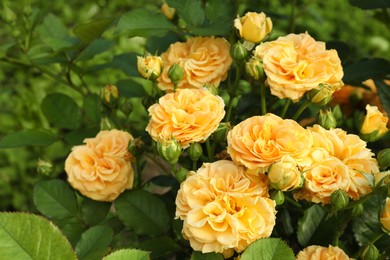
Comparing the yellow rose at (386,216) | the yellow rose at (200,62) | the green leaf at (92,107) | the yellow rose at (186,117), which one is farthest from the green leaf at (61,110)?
the yellow rose at (386,216)

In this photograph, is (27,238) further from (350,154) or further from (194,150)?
(350,154)

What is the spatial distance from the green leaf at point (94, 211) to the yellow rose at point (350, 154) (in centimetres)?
32

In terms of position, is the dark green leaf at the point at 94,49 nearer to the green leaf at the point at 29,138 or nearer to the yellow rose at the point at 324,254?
the green leaf at the point at 29,138

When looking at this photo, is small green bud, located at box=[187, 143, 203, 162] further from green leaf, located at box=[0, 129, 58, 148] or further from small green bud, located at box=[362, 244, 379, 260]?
green leaf, located at box=[0, 129, 58, 148]

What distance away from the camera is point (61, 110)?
37.6 inches

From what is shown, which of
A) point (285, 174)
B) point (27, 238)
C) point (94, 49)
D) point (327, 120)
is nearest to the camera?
point (27, 238)

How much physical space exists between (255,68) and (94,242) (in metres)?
0.28

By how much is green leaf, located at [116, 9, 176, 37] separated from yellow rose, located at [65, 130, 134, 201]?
0.45 feet

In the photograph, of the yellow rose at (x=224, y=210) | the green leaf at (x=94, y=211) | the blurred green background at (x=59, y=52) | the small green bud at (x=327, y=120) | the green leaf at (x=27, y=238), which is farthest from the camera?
the blurred green background at (x=59, y=52)

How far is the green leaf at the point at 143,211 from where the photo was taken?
728 millimetres

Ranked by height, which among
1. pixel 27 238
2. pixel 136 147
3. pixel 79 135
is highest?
pixel 27 238

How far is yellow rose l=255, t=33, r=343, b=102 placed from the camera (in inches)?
25.6

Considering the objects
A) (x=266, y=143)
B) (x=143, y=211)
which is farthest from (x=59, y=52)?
(x=266, y=143)

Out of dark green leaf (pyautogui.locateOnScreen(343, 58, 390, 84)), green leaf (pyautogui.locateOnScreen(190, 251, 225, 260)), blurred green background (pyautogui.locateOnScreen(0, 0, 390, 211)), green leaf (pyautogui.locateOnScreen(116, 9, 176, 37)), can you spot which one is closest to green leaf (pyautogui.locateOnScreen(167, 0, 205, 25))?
green leaf (pyautogui.locateOnScreen(116, 9, 176, 37))
